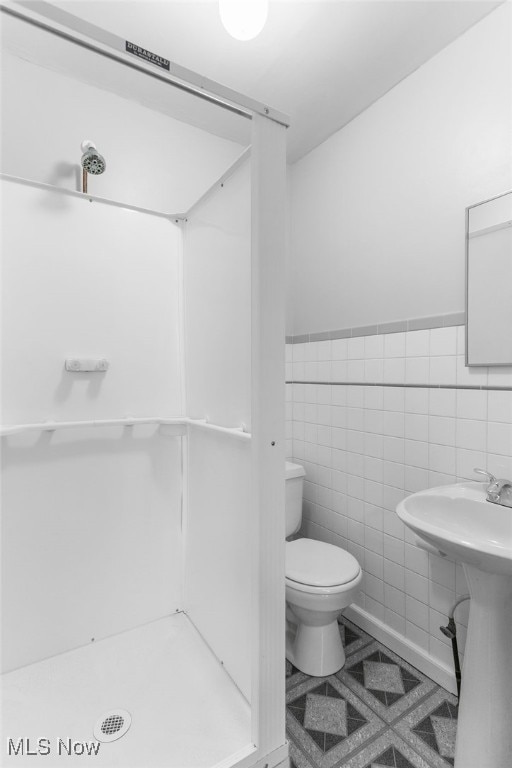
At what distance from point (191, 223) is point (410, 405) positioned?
1.24m

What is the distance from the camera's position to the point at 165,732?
1.17 metres

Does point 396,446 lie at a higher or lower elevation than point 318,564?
higher

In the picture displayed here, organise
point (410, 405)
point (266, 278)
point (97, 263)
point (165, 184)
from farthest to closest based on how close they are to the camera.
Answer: point (165, 184) → point (410, 405) → point (97, 263) → point (266, 278)

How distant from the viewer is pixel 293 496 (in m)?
2.04

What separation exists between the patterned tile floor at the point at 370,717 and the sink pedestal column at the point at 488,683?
17 cm

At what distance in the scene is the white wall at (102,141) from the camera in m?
1.52

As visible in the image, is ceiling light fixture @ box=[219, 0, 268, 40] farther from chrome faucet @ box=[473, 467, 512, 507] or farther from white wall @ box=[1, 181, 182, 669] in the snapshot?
chrome faucet @ box=[473, 467, 512, 507]

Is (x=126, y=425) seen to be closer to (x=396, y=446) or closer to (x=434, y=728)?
(x=396, y=446)

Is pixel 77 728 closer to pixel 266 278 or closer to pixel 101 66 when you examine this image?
pixel 266 278

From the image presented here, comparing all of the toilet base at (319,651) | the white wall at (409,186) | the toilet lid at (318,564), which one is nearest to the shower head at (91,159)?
the white wall at (409,186)

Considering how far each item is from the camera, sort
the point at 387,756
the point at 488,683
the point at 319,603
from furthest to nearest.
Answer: the point at 319,603 < the point at 387,756 < the point at 488,683

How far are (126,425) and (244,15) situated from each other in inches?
58.7

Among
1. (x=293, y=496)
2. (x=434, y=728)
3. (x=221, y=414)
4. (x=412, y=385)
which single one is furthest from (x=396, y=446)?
(x=434, y=728)

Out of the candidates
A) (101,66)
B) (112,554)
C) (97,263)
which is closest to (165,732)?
(112,554)
